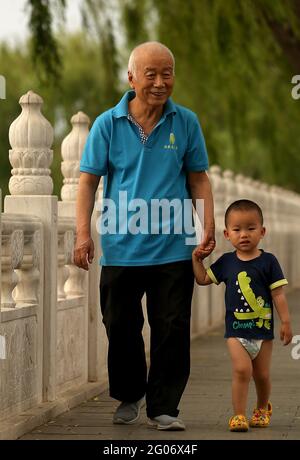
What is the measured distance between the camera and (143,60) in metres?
7.45

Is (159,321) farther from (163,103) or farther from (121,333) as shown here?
(163,103)

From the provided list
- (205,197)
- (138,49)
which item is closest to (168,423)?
(205,197)

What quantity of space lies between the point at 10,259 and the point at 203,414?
1.47 metres

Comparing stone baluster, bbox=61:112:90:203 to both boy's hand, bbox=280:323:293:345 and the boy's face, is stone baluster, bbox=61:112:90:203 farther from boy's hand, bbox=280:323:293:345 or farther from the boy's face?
boy's hand, bbox=280:323:293:345

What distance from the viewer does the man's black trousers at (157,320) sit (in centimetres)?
762

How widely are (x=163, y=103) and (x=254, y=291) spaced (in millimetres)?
1040

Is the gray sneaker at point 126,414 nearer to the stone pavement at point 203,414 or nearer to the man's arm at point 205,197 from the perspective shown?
the stone pavement at point 203,414

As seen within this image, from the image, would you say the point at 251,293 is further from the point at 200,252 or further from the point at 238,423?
the point at 238,423

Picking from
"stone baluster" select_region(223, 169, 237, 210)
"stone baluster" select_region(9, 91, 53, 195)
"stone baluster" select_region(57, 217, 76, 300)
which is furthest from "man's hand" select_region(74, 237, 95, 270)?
"stone baluster" select_region(223, 169, 237, 210)

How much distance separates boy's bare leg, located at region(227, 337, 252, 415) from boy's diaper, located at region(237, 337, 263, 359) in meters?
0.02

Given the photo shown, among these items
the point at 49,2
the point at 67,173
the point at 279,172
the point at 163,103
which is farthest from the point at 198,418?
the point at 279,172

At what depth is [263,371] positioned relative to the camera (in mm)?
7773

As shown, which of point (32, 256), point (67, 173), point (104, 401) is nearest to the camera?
point (32, 256)

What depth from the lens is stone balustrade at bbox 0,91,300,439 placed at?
7.66m
